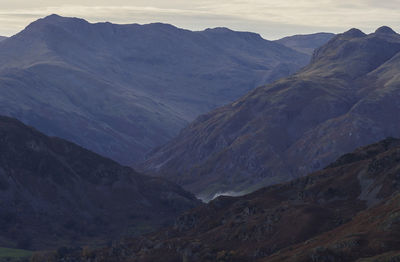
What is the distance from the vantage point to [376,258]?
17862 centimetres

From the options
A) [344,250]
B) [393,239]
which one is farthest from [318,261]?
[393,239]

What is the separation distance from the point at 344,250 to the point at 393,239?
13.7 meters

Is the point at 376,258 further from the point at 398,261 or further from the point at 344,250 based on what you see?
the point at 344,250

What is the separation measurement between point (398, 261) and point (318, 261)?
30688mm

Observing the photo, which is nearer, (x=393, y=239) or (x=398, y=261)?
(x=398, y=261)

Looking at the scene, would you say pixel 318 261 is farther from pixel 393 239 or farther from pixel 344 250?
pixel 393 239

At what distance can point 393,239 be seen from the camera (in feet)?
651

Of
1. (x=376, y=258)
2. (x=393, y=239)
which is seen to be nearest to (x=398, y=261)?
(x=376, y=258)

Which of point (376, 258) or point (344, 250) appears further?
point (344, 250)

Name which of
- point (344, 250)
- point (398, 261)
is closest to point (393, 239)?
point (344, 250)

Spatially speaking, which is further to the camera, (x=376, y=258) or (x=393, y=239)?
(x=393, y=239)

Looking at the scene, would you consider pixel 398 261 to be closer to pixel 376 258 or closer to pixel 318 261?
pixel 376 258

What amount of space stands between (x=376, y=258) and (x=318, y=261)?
22143mm

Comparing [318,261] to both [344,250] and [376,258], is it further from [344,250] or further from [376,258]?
[376,258]
